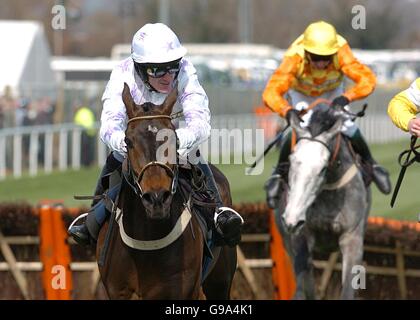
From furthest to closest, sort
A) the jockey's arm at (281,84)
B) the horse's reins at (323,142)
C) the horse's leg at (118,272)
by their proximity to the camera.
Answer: the jockey's arm at (281,84) → the horse's reins at (323,142) → the horse's leg at (118,272)

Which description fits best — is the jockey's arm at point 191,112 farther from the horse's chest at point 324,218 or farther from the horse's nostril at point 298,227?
the horse's chest at point 324,218

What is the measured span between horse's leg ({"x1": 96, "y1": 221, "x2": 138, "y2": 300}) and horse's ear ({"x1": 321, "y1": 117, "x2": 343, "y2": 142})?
→ 9.89 feet

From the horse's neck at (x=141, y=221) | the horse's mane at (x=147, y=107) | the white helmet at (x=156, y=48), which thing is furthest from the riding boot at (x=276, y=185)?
the horse's mane at (x=147, y=107)

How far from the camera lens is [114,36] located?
76.8 meters

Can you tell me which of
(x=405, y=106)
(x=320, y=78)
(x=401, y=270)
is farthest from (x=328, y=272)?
(x=405, y=106)

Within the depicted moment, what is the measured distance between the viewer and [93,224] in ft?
21.0

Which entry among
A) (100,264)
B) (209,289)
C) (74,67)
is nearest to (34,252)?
(209,289)

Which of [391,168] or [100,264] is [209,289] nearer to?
[100,264]

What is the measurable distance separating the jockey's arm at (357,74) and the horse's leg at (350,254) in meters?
1.03

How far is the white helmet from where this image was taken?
614 centimetres

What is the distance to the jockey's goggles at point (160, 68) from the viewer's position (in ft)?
20.3

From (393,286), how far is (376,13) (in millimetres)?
55509

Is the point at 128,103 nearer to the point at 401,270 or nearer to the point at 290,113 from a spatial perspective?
the point at 290,113

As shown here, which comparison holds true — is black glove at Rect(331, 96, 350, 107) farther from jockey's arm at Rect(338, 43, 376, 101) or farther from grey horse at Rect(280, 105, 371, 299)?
jockey's arm at Rect(338, 43, 376, 101)
